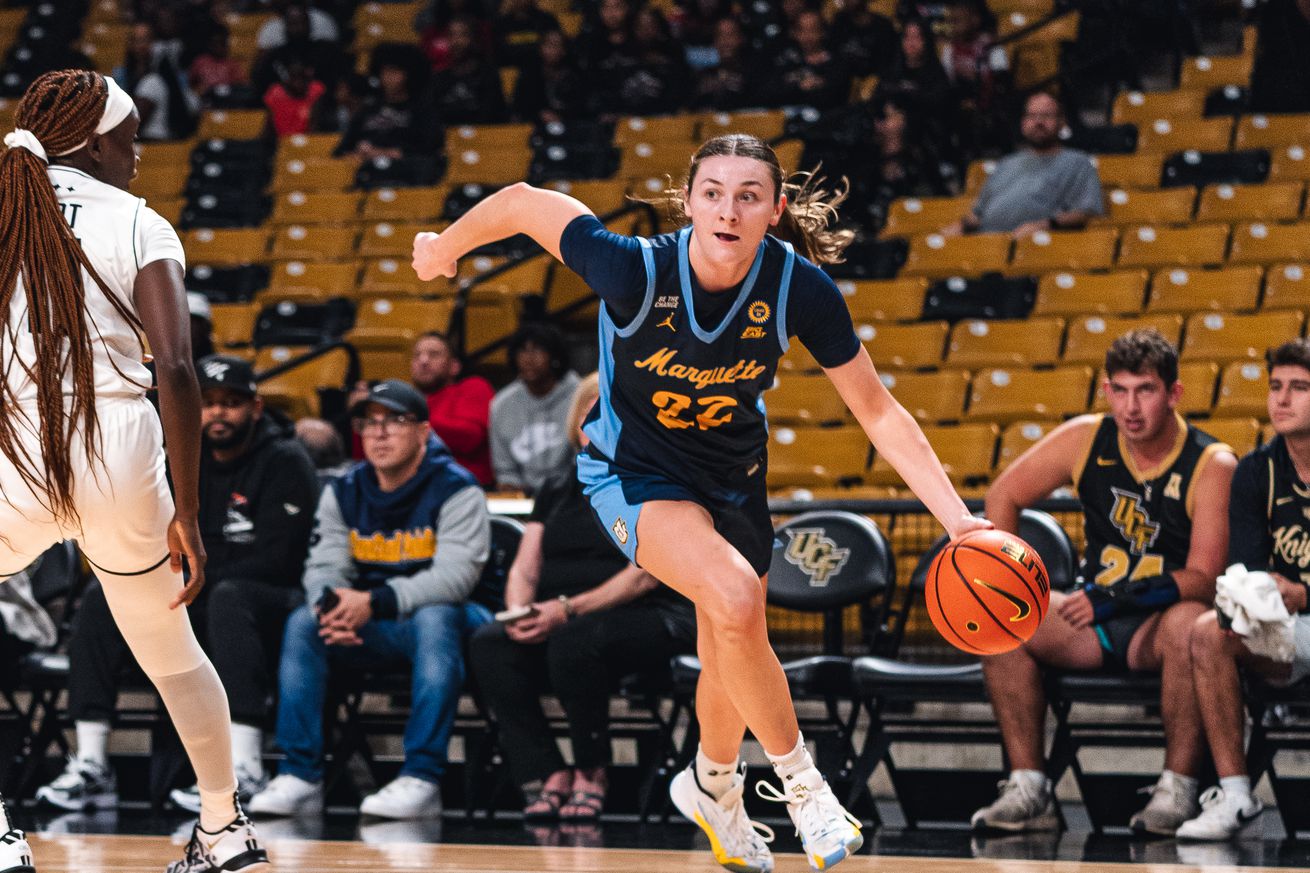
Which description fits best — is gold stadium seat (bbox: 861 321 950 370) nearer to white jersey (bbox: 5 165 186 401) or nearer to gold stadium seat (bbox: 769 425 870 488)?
gold stadium seat (bbox: 769 425 870 488)

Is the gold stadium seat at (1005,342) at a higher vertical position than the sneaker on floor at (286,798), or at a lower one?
higher

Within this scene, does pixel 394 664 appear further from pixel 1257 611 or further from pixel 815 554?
pixel 1257 611

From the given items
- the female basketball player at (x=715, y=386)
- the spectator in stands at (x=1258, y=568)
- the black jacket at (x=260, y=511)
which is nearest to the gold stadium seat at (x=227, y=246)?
the black jacket at (x=260, y=511)

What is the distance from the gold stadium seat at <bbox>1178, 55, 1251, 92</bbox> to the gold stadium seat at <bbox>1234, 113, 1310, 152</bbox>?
0.74 metres

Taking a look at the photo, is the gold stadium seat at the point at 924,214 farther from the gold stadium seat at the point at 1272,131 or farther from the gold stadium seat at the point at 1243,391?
the gold stadium seat at the point at 1243,391

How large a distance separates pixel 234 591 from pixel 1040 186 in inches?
205

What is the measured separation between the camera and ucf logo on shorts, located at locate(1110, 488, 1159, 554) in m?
5.29

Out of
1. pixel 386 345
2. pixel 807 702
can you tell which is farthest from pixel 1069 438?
pixel 386 345

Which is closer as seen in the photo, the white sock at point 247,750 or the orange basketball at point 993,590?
the orange basketball at point 993,590

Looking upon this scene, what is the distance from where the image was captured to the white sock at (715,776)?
13.7 feet

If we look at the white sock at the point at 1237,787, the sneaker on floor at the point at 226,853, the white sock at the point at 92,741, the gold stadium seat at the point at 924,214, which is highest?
the gold stadium seat at the point at 924,214

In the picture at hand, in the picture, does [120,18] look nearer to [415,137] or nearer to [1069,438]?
[415,137]

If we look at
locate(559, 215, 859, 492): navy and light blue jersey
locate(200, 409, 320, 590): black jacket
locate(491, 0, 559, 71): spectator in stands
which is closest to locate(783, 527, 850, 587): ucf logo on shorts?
locate(200, 409, 320, 590): black jacket

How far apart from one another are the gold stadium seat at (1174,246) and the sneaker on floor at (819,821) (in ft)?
18.2
